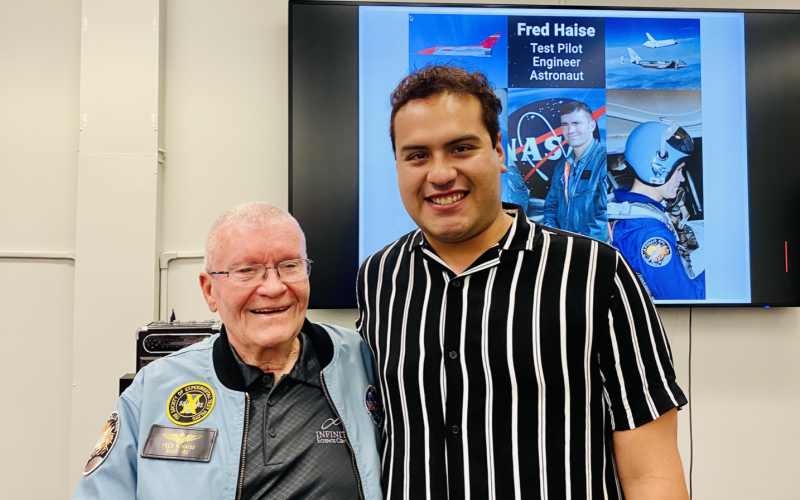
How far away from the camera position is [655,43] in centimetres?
226

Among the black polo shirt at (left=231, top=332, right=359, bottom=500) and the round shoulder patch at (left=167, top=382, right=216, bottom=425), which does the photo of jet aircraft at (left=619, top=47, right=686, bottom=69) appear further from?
the round shoulder patch at (left=167, top=382, right=216, bottom=425)

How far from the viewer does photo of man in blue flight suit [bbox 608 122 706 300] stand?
7.29 feet

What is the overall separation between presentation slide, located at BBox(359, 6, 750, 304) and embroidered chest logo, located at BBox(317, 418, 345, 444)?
108cm

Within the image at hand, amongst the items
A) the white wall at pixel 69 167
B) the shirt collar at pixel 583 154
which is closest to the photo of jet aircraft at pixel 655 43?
the shirt collar at pixel 583 154

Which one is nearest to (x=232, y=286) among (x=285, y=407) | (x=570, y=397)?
(x=285, y=407)

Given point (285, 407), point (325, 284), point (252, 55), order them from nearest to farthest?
1. point (285, 407)
2. point (325, 284)
3. point (252, 55)

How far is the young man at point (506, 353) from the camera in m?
1.05

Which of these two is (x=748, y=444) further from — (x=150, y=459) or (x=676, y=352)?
(x=150, y=459)

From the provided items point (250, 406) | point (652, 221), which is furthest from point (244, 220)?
point (652, 221)

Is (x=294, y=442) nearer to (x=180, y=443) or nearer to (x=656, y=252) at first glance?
(x=180, y=443)

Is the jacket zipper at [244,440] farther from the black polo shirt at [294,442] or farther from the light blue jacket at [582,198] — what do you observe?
the light blue jacket at [582,198]

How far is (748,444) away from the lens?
2357 millimetres

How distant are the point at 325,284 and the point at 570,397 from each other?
1.30 meters

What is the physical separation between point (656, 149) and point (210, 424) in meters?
2.14
